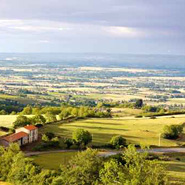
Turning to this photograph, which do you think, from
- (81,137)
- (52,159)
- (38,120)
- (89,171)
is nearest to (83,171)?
(89,171)

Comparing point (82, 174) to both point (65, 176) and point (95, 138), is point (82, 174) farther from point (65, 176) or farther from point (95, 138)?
point (95, 138)

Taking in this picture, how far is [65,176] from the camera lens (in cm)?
4103

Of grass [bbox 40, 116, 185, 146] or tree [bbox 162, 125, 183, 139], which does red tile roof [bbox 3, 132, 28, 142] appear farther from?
tree [bbox 162, 125, 183, 139]

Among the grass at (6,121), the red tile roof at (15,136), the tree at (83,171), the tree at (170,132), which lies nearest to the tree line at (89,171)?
the tree at (83,171)

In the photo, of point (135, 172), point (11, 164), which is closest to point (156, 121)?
point (11, 164)

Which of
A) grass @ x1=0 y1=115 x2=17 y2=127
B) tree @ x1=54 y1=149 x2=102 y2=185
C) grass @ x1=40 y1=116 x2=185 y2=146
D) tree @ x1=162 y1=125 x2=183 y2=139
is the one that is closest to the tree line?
tree @ x1=54 y1=149 x2=102 y2=185

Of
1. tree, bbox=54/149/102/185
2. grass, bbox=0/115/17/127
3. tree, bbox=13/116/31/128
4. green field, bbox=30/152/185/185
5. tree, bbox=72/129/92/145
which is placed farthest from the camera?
grass, bbox=0/115/17/127

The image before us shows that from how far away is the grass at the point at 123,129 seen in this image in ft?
235

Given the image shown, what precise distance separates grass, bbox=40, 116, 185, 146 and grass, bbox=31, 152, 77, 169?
11440 millimetres

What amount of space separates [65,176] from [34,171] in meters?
5.56

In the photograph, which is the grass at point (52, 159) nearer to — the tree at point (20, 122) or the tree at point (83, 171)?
the tree at point (83, 171)

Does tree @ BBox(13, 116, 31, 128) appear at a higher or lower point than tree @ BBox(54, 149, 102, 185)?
lower

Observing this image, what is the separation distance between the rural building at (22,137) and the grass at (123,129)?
566cm

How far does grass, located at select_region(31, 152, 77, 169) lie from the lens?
168 feet
